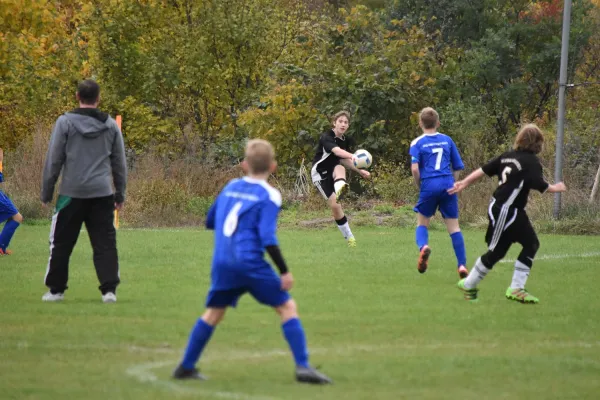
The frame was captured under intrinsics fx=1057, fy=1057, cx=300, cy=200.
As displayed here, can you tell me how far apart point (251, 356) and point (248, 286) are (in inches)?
46.8

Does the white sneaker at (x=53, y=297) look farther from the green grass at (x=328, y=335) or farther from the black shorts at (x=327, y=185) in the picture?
the black shorts at (x=327, y=185)

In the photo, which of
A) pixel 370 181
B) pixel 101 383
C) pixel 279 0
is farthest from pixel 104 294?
pixel 279 0

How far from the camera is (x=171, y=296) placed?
11180 mm

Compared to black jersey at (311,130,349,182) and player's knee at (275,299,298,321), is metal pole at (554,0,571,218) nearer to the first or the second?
black jersey at (311,130,349,182)

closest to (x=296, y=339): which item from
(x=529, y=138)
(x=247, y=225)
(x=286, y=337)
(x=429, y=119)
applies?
(x=286, y=337)

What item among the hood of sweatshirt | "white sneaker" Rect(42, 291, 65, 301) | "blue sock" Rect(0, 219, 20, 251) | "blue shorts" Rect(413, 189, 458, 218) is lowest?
"blue sock" Rect(0, 219, 20, 251)

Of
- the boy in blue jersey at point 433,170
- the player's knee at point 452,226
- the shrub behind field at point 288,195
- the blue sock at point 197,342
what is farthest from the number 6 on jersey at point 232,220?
the shrub behind field at point 288,195

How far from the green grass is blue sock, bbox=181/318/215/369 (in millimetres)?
164

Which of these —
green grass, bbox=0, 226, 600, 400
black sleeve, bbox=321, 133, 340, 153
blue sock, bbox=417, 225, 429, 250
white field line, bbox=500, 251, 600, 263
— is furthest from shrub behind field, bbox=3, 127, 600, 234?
blue sock, bbox=417, 225, 429, 250

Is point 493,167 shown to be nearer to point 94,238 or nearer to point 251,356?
point 251,356

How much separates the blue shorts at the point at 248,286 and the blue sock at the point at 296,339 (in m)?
0.15

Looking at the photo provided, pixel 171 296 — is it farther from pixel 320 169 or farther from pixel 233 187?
pixel 320 169

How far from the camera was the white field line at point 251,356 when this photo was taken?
642cm

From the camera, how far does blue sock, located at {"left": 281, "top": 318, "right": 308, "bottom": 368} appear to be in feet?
22.0
